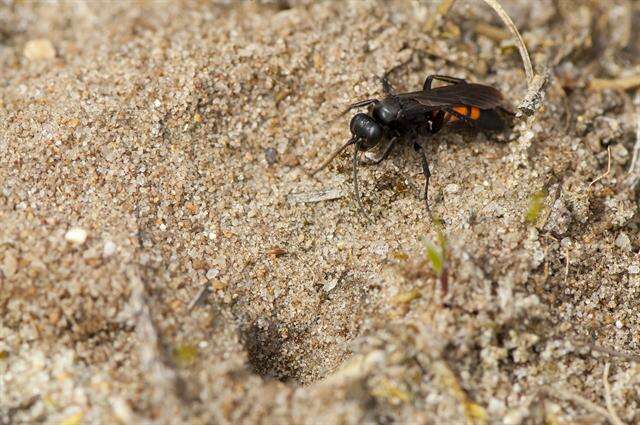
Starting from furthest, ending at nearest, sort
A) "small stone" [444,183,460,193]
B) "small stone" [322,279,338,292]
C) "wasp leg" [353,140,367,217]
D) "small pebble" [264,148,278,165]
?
"small pebble" [264,148,278,165]
"small stone" [444,183,460,193]
"wasp leg" [353,140,367,217]
"small stone" [322,279,338,292]

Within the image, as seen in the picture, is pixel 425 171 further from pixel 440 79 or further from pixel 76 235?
pixel 76 235

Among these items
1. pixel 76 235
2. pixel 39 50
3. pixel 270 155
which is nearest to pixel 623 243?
pixel 270 155

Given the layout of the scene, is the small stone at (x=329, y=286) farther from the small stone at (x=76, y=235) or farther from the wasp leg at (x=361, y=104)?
the small stone at (x=76, y=235)

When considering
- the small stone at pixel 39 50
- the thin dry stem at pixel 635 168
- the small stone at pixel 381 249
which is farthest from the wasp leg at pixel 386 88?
the small stone at pixel 39 50

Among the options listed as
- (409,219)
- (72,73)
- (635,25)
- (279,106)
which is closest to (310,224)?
(409,219)

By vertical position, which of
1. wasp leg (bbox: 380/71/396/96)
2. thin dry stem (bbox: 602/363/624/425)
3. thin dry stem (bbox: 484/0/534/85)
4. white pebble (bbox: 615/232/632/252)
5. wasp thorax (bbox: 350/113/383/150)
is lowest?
thin dry stem (bbox: 602/363/624/425)

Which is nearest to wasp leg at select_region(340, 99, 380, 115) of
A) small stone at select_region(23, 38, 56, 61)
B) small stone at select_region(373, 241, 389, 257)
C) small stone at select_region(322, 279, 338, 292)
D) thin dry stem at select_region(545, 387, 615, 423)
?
small stone at select_region(373, 241, 389, 257)

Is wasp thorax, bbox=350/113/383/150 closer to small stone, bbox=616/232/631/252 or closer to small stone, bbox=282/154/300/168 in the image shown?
small stone, bbox=282/154/300/168
